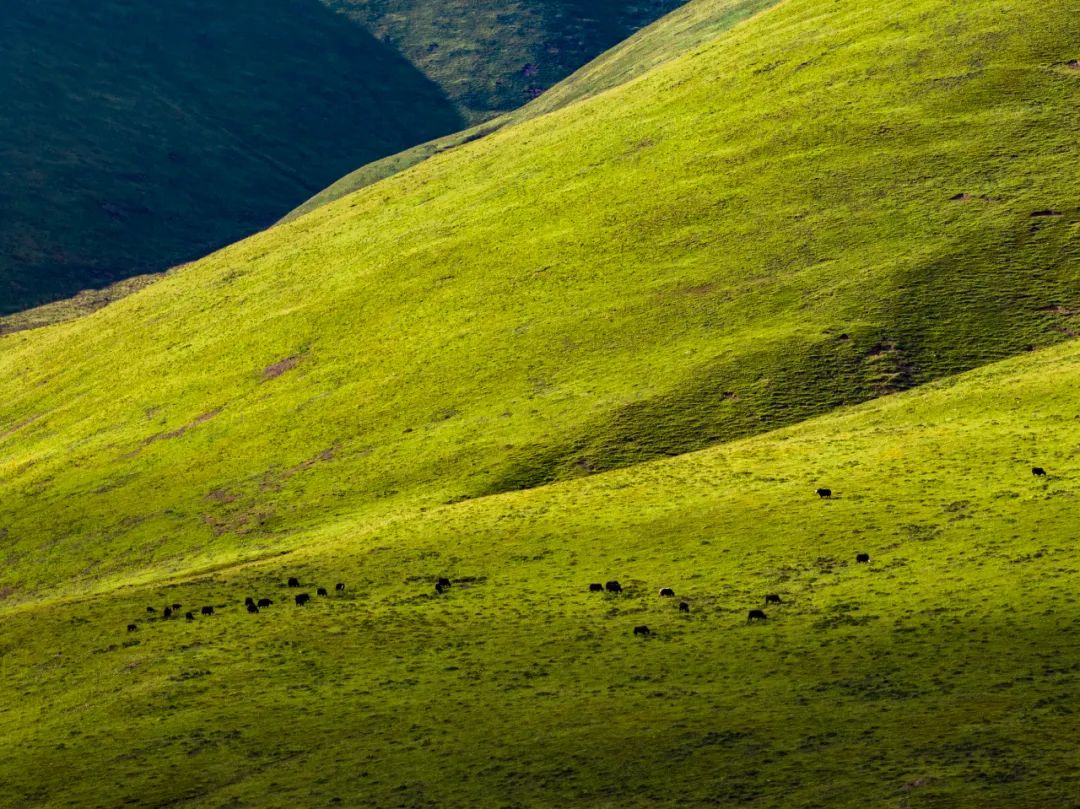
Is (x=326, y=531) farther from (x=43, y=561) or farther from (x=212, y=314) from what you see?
(x=212, y=314)

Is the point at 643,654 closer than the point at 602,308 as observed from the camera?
Yes

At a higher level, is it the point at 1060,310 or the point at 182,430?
the point at 182,430

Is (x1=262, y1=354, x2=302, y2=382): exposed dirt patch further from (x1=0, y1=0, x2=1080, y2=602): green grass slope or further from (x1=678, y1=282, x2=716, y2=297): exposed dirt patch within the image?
(x1=678, y1=282, x2=716, y2=297): exposed dirt patch

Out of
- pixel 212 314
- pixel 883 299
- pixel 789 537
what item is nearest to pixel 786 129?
pixel 883 299

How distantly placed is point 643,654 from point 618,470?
31.5m

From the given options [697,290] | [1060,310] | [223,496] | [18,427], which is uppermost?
[18,427]

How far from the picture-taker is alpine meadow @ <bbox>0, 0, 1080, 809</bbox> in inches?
1689

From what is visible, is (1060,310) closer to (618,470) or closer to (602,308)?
(618,470)

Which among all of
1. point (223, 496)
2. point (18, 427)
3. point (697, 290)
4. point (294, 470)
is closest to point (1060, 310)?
point (697, 290)

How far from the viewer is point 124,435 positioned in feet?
382

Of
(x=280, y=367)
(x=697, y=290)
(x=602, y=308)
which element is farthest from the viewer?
(x=280, y=367)

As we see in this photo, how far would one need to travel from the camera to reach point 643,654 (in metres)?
49.7

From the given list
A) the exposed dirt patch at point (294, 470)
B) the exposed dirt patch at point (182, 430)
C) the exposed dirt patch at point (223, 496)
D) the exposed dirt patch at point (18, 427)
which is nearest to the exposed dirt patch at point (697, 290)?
the exposed dirt patch at point (294, 470)

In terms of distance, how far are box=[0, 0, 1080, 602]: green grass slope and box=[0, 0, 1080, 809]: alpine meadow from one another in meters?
0.43
